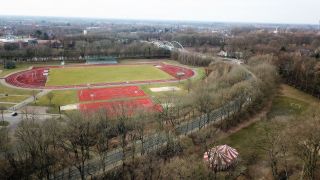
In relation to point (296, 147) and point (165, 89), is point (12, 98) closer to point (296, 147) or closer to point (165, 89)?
point (165, 89)

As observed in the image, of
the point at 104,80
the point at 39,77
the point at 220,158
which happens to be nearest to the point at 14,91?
the point at 39,77

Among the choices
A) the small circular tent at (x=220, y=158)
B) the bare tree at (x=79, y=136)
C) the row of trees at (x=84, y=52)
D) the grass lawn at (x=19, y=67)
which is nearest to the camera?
the small circular tent at (x=220, y=158)

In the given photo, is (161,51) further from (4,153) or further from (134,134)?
(4,153)

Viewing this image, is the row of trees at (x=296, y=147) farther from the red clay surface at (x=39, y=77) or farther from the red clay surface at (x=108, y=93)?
the red clay surface at (x=39, y=77)

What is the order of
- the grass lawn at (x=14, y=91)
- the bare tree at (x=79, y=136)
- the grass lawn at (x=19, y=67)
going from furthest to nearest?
the grass lawn at (x=19, y=67) → the grass lawn at (x=14, y=91) → the bare tree at (x=79, y=136)

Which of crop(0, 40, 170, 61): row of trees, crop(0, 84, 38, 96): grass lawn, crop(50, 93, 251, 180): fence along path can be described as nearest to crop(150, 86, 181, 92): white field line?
crop(50, 93, 251, 180): fence along path

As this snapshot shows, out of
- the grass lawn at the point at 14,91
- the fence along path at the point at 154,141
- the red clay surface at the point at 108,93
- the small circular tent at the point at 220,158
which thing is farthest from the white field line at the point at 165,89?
the small circular tent at the point at 220,158

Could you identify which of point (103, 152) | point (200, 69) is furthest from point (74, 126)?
point (200, 69)
